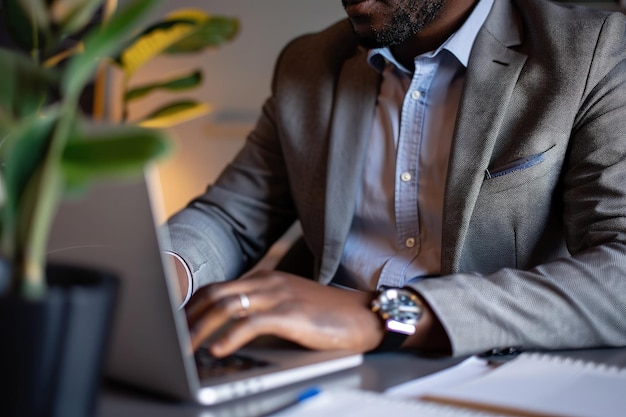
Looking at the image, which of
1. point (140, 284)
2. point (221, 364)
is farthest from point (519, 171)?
point (140, 284)

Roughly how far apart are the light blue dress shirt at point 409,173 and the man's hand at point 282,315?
1.90 feet

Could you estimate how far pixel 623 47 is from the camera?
4.40ft

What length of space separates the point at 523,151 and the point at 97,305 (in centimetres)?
93

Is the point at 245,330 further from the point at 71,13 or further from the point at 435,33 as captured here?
the point at 435,33

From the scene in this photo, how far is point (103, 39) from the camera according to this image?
46cm

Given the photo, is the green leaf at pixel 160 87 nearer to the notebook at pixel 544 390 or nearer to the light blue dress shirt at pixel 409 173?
the light blue dress shirt at pixel 409 173

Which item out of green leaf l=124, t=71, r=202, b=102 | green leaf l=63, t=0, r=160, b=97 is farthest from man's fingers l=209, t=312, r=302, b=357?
green leaf l=124, t=71, r=202, b=102

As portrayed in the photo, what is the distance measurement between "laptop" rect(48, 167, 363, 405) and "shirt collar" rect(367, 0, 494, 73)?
930 mm

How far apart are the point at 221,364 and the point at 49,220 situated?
283mm

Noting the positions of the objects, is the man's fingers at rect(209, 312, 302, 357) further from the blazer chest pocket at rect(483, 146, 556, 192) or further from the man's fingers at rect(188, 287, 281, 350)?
the blazer chest pocket at rect(483, 146, 556, 192)

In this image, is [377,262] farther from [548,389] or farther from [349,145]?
[548,389]

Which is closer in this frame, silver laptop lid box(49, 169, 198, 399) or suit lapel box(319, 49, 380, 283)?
silver laptop lid box(49, 169, 198, 399)

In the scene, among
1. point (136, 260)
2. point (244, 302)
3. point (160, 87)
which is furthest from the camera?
point (160, 87)

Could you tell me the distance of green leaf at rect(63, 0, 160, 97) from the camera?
46 centimetres
